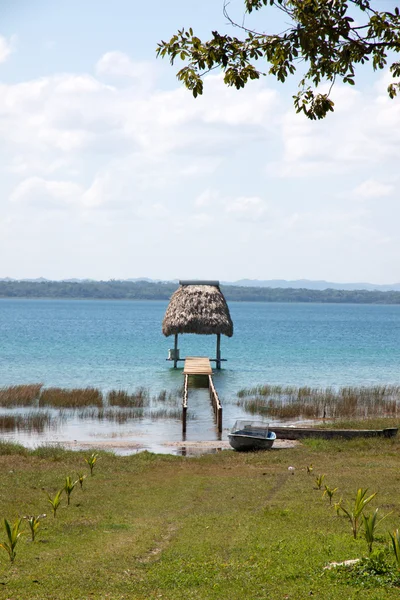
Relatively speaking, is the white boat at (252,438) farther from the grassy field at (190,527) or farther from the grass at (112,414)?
the grass at (112,414)

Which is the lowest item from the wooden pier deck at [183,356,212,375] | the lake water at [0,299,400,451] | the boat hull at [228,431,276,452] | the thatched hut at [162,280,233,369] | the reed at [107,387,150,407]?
the lake water at [0,299,400,451]

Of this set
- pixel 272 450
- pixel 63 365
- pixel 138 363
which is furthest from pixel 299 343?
pixel 272 450

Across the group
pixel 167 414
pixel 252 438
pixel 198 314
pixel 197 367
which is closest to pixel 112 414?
pixel 167 414

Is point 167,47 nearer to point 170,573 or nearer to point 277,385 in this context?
point 170,573

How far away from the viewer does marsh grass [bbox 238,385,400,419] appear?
29406mm

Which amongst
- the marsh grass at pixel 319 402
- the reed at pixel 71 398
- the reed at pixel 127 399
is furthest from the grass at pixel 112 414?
the marsh grass at pixel 319 402

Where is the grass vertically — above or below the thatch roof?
below

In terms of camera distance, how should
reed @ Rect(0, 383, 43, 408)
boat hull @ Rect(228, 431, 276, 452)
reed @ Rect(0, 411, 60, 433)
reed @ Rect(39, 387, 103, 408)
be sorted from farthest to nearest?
reed @ Rect(39, 387, 103, 408) → reed @ Rect(0, 383, 43, 408) → reed @ Rect(0, 411, 60, 433) → boat hull @ Rect(228, 431, 276, 452)

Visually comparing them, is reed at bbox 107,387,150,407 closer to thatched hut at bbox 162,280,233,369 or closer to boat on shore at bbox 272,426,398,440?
boat on shore at bbox 272,426,398,440

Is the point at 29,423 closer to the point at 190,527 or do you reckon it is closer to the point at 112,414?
the point at 112,414

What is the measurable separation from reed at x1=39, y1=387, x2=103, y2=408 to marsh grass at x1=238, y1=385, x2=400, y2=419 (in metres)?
6.60

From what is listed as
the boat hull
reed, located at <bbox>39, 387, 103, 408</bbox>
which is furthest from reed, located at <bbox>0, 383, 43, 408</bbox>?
the boat hull

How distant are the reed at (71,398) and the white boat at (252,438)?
1116cm

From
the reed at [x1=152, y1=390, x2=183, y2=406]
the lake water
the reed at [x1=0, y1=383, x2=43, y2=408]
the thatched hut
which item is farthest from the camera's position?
the thatched hut
